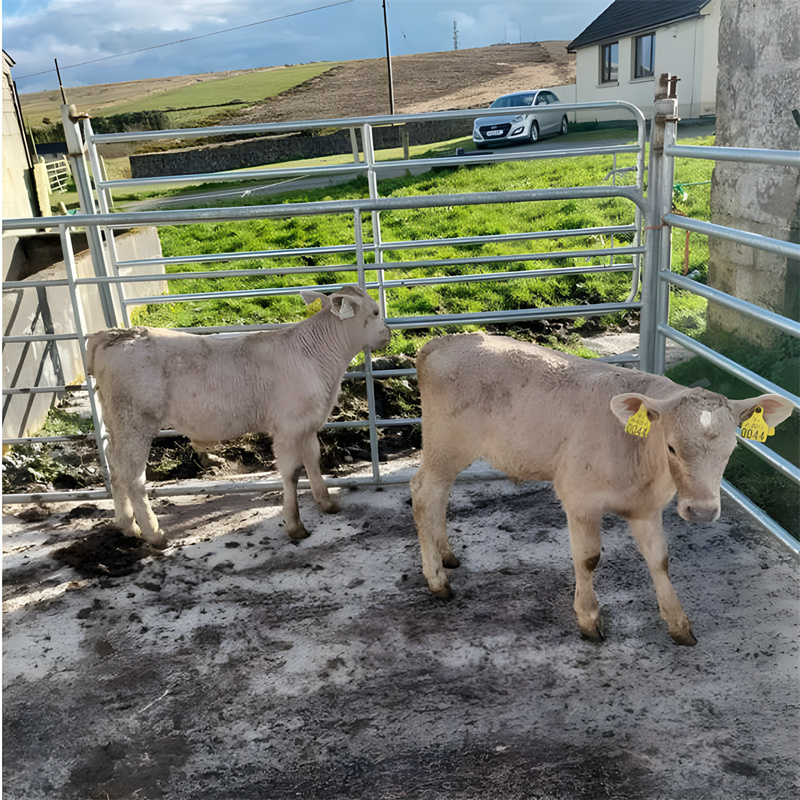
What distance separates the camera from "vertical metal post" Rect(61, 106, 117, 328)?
15.1 ft

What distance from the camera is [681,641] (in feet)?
10.2

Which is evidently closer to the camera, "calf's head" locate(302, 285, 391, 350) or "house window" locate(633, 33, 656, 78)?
"calf's head" locate(302, 285, 391, 350)

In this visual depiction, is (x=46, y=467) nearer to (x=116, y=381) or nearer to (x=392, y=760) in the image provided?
(x=116, y=381)

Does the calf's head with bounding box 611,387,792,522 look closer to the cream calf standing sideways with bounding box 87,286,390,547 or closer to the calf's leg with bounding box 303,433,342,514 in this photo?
the cream calf standing sideways with bounding box 87,286,390,547

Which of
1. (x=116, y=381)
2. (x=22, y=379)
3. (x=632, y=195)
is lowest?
(x=22, y=379)

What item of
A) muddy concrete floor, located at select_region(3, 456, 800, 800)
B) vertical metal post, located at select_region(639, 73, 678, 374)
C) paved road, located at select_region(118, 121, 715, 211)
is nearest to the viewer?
muddy concrete floor, located at select_region(3, 456, 800, 800)

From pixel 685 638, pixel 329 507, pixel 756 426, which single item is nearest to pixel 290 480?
pixel 329 507

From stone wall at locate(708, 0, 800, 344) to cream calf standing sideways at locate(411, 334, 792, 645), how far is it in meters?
→ 2.81

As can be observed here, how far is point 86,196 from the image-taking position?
620 cm

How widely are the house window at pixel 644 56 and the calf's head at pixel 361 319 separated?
1016 inches

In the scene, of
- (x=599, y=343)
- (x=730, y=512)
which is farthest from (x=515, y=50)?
(x=730, y=512)

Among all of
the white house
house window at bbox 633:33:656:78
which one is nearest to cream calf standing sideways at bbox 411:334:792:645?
the white house

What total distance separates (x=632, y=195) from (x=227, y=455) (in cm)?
328

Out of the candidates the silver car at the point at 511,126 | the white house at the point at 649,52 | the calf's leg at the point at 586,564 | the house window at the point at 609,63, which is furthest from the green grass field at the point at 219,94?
the calf's leg at the point at 586,564
